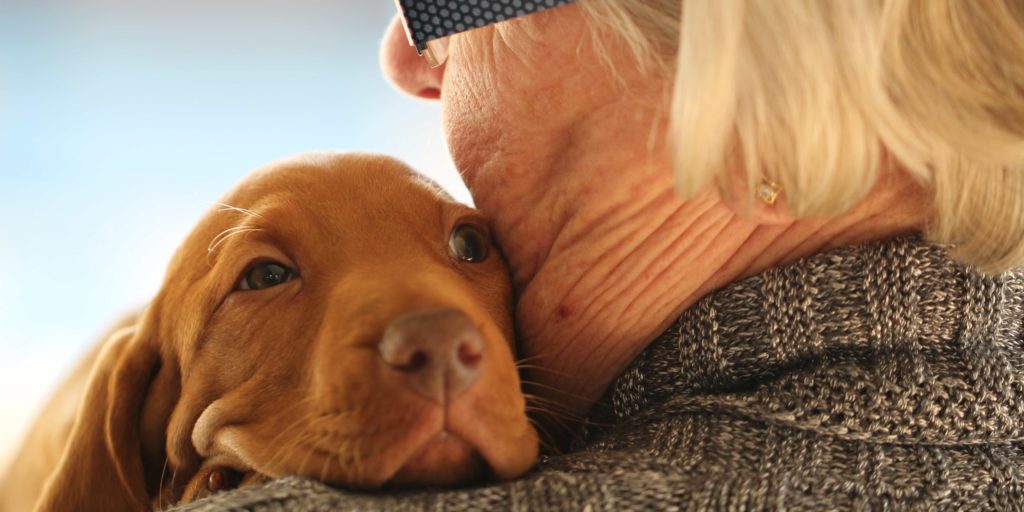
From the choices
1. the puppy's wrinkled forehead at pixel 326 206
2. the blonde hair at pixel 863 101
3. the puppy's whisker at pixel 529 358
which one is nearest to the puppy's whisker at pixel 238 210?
the puppy's wrinkled forehead at pixel 326 206

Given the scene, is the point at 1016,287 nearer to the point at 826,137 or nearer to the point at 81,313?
the point at 826,137

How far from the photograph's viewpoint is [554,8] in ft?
5.77

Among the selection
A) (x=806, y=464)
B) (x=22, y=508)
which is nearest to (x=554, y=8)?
(x=806, y=464)

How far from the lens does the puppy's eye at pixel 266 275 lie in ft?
5.86

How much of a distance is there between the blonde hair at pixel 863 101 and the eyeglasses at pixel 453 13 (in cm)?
28

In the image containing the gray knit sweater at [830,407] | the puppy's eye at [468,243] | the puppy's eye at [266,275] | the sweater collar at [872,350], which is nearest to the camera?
the gray knit sweater at [830,407]

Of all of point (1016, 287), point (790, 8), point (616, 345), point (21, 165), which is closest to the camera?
point (790, 8)

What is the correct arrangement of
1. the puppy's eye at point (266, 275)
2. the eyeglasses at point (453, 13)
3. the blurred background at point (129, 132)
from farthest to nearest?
the blurred background at point (129, 132), the puppy's eye at point (266, 275), the eyeglasses at point (453, 13)

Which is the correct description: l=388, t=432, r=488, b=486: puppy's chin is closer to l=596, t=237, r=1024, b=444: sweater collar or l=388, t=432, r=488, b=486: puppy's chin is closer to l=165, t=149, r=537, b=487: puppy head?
l=165, t=149, r=537, b=487: puppy head

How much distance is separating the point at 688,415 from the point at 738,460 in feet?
0.50

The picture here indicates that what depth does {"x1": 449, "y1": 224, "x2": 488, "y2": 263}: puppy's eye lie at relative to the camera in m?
1.92

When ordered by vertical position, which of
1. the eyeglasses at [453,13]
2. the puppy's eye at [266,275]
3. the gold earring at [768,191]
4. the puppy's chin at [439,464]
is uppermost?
the eyeglasses at [453,13]

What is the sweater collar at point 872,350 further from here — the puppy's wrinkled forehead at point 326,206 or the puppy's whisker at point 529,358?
the puppy's wrinkled forehead at point 326,206

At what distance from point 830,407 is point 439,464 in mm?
566
